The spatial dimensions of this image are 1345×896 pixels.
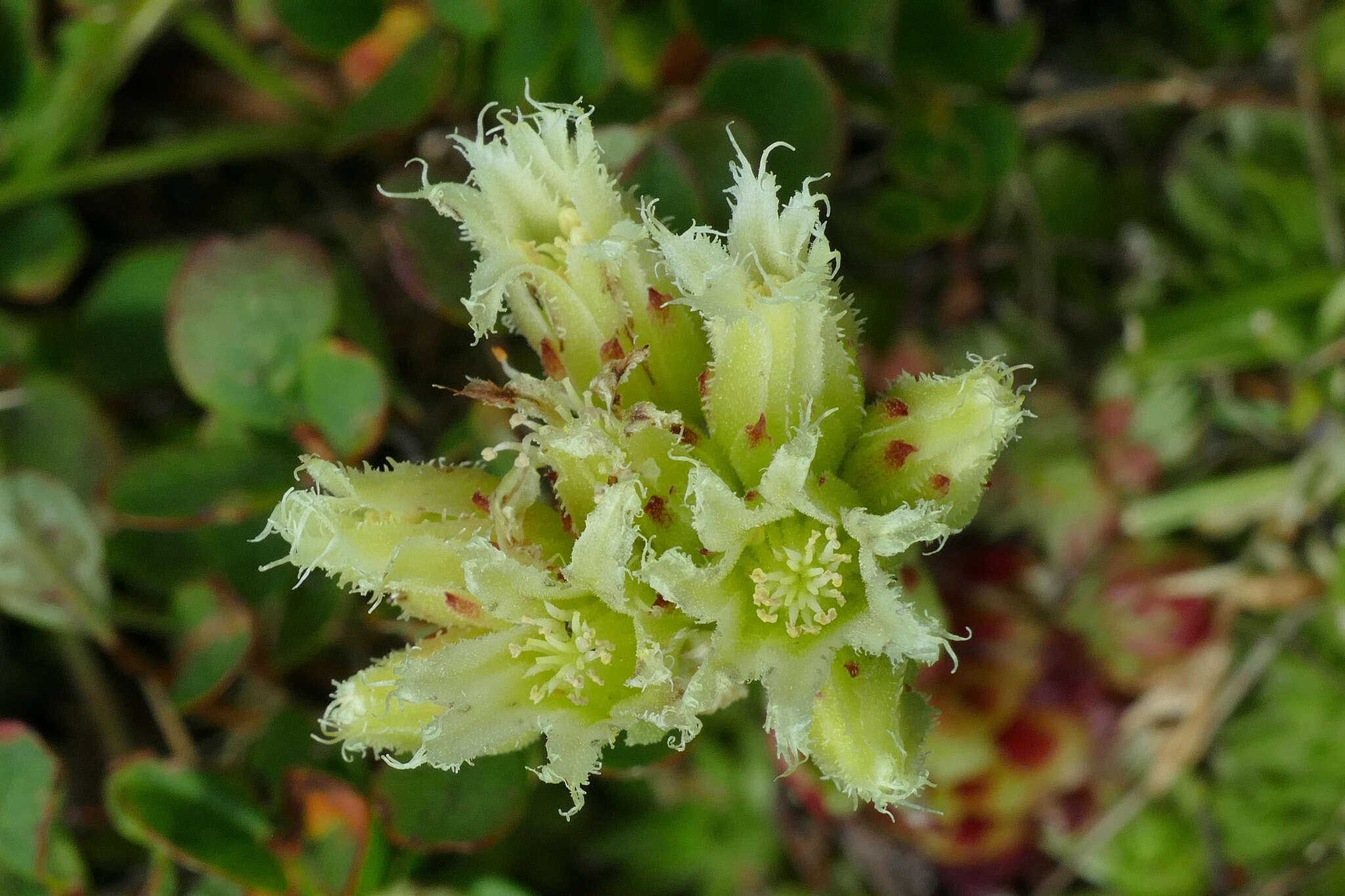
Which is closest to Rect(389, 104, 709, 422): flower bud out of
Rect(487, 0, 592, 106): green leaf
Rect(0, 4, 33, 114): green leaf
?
Rect(487, 0, 592, 106): green leaf

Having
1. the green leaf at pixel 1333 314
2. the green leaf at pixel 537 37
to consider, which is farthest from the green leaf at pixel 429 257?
the green leaf at pixel 1333 314

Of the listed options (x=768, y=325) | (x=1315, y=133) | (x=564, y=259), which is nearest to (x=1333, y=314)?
(x=1315, y=133)

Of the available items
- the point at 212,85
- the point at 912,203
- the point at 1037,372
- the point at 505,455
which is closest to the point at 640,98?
the point at 912,203

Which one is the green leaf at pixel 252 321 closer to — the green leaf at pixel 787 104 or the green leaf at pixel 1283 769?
the green leaf at pixel 787 104

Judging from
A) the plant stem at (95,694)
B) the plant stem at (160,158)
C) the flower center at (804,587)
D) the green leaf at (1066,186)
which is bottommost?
the plant stem at (95,694)

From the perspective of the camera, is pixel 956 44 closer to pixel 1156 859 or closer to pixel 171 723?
pixel 1156 859

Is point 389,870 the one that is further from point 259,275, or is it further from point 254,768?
point 259,275

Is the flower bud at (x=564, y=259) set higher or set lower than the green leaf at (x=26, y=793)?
higher
